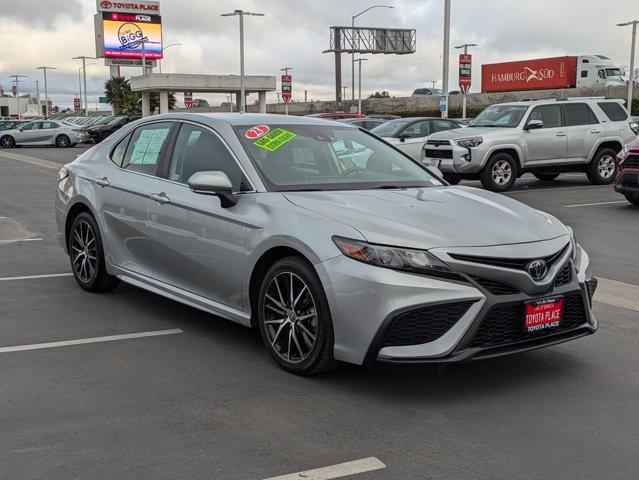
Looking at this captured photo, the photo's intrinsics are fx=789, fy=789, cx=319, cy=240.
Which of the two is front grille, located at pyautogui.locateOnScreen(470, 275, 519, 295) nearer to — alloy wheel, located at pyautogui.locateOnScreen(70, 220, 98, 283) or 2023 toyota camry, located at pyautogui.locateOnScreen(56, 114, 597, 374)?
2023 toyota camry, located at pyautogui.locateOnScreen(56, 114, 597, 374)

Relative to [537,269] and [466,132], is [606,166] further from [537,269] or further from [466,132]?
[537,269]

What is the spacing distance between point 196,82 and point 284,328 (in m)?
52.8

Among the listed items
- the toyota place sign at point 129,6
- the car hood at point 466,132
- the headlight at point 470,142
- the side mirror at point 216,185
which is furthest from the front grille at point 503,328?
the toyota place sign at point 129,6

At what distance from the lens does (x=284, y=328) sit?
15.8 ft

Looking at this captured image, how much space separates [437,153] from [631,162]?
473 centimetres

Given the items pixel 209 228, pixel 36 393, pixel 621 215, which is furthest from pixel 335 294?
pixel 621 215

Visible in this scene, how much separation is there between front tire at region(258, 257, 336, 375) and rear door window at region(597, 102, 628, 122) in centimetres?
1459

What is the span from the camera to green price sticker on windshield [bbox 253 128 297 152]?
18.1 feet

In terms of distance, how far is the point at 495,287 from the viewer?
4297 mm

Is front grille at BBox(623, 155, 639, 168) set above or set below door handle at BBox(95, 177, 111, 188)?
below

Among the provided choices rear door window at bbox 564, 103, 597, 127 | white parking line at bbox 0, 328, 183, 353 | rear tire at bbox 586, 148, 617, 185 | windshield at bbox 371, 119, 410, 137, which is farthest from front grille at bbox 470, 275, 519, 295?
windshield at bbox 371, 119, 410, 137

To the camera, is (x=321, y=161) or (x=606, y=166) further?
(x=606, y=166)

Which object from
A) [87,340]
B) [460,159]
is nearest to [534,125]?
[460,159]

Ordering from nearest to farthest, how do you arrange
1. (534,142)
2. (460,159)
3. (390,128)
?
(460,159) → (534,142) → (390,128)
